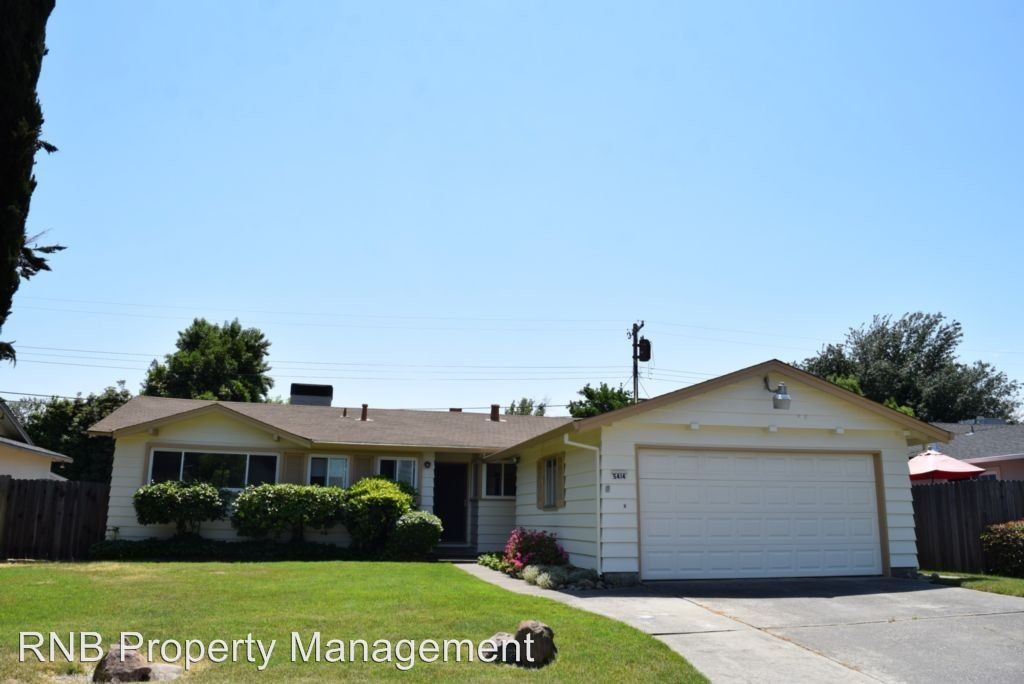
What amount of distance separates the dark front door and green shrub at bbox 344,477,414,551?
3.11 meters

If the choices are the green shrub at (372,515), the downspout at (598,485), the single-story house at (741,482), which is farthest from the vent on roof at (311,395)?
the downspout at (598,485)

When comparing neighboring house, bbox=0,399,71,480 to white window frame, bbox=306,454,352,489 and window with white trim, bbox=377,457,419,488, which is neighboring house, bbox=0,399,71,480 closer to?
white window frame, bbox=306,454,352,489

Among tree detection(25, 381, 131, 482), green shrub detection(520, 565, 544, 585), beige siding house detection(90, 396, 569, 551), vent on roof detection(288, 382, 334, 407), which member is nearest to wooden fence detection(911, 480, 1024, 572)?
green shrub detection(520, 565, 544, 585)

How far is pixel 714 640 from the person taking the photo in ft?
27.2

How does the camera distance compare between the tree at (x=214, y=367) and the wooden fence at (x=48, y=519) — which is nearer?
the wooden fence at (x=48, y=519)

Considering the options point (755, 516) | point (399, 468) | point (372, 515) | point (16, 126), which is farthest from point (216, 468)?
point (16, 126)

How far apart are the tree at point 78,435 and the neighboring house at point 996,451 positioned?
29.0m

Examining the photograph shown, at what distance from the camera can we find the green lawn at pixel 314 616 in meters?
Result: 6.69

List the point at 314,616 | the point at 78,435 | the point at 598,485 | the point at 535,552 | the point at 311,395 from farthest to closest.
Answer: the point at 78,435, the point at 311,395, the point at 535,552, the point at 598,485, the point at 314,616

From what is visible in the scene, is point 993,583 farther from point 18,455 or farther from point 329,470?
point 18,455

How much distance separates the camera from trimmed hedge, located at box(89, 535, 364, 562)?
17.8m

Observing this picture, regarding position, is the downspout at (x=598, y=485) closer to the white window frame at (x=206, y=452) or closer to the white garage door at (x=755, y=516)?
the white garage door at (x=755, y=516)

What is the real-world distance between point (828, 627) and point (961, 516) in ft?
27.5

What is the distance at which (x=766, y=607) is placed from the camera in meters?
10.3
